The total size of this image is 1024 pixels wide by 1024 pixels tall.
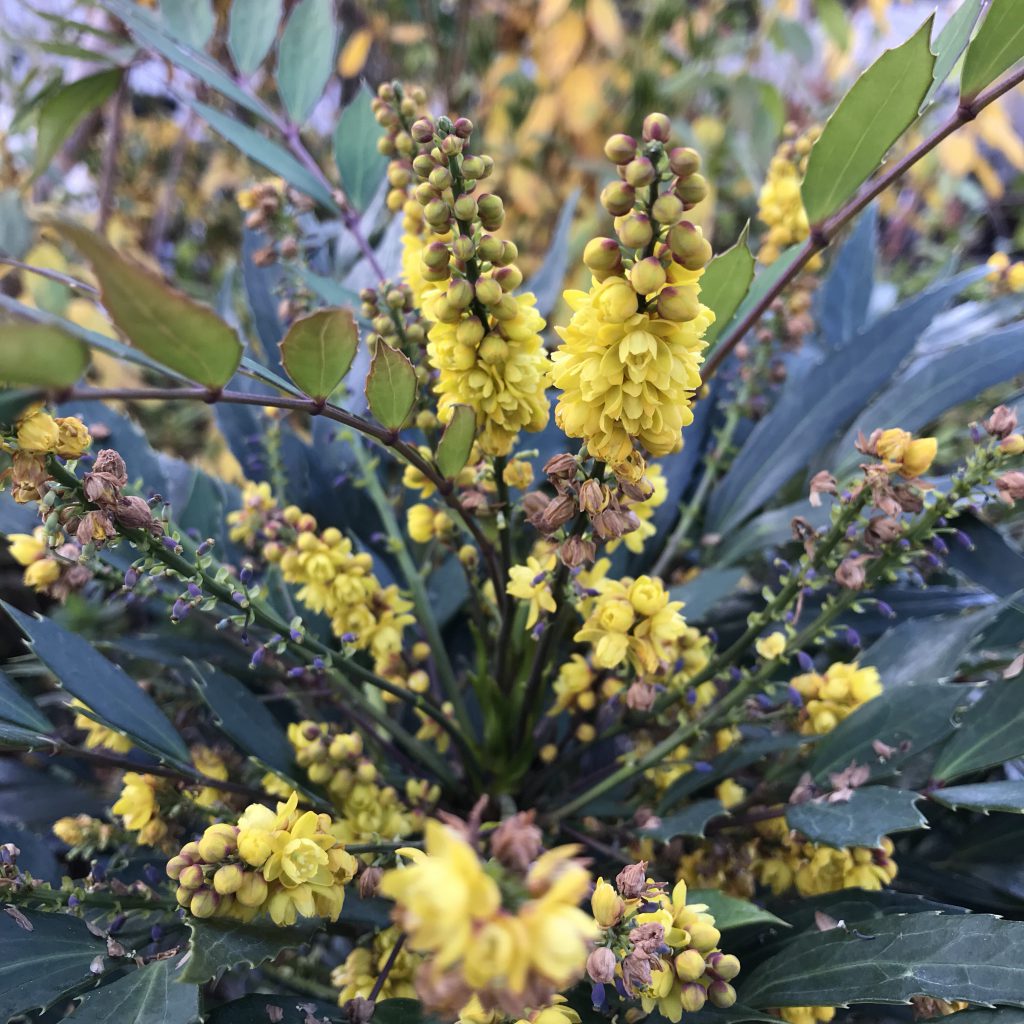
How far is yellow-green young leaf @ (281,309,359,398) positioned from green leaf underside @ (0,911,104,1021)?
0.25 metres

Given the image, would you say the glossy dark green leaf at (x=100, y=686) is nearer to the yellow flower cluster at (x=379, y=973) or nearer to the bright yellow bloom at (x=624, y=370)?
the yellow flower cluster at (x=379, y=973)

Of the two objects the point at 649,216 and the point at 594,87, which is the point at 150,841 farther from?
Result: the point at 594,87

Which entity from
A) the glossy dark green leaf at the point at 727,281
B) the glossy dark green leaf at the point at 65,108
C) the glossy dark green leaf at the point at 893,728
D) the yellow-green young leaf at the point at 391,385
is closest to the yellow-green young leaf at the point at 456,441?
the yellow-green young leaf at the point at 391,385

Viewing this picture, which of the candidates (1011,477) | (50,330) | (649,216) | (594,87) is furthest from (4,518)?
(594,87)

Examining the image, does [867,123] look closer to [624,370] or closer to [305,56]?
[624,370]

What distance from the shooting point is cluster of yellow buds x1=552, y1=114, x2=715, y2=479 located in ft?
0.77

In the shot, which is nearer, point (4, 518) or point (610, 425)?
point (610, 425)

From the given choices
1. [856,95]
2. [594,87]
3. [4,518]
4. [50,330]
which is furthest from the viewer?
[594,87]

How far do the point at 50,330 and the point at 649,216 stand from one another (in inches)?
6.6

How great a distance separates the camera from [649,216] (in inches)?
9.4

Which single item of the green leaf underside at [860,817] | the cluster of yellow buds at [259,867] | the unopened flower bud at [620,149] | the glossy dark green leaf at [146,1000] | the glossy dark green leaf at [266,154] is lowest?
the glossy dark green leaf at [146,1000]

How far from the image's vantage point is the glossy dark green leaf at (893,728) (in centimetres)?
39

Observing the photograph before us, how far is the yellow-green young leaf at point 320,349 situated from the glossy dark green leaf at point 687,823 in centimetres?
25

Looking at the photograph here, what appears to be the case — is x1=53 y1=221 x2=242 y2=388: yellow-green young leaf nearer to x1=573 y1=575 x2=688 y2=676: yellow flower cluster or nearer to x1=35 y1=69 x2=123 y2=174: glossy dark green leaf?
x1=573 y1=575 x2=688 y2=676: yellow flower cluster
